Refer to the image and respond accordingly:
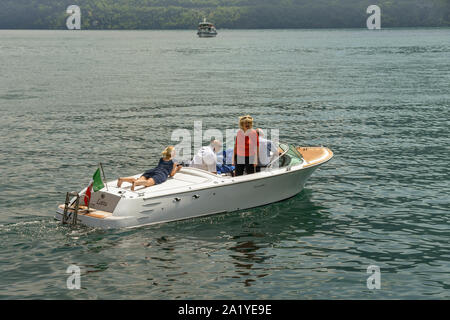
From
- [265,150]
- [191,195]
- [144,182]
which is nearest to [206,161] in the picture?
[191,195]

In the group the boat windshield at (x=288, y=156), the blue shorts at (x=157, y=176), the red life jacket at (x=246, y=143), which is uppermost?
the red life jacket at (x=246, y=143)

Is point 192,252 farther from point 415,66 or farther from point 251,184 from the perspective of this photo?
point 415,66

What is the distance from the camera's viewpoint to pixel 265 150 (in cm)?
1695

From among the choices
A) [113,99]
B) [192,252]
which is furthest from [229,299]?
[113,99]

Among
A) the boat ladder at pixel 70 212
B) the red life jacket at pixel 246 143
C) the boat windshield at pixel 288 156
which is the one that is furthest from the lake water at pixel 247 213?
the red life jacket at pixel 246 143

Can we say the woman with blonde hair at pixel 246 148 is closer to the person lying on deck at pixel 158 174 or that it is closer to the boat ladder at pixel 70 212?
the person lying on deck at pixel 158 174

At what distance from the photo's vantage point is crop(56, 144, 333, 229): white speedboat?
1494 cm

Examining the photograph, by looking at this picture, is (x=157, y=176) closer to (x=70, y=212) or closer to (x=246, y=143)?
(x=70, y=212)

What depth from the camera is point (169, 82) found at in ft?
188

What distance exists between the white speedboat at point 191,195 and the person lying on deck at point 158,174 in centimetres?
15

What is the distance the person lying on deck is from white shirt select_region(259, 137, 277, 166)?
228 cm

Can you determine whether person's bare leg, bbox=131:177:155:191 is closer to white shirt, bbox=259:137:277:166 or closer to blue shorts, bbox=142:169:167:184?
blue shorts, bbox=142:169:167:184

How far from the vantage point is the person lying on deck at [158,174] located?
50.9 ft

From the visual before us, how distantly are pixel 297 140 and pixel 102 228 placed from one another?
48.3 ft
